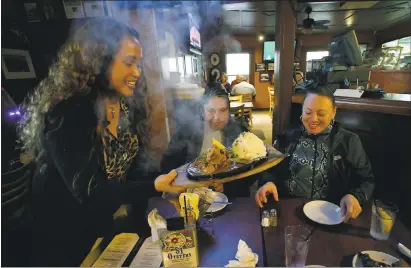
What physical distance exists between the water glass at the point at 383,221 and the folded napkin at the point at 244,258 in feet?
1.85

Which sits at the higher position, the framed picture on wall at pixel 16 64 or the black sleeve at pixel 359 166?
the framed picture on wall at pixel 16 64

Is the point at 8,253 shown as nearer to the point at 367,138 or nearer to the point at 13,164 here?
the point at 13,164

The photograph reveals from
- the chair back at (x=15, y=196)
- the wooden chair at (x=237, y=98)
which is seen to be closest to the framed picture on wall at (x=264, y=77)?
the wooden chair at (x=237, y=98)

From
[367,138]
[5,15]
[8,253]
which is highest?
[5,15]

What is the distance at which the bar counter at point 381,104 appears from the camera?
144cm

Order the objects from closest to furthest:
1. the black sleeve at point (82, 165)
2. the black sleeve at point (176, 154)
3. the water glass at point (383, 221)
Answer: the water glass at point (383, 221) → the black sleeve at point (82, 165) → the black sleeve at point (176, 154)

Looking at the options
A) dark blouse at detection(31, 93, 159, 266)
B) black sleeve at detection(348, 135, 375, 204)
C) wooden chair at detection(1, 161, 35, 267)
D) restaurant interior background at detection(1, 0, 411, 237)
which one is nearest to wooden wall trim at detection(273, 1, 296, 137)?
restaurant interior background at detection(1, 0, 411, 237)

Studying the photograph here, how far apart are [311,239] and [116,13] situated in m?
1.87

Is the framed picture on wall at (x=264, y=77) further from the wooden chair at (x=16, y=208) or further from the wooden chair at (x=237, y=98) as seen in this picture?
the wooden chair at (x=16, y=208)

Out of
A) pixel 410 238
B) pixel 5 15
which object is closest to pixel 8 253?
pixel 5 15

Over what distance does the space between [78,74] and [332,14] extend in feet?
15.4

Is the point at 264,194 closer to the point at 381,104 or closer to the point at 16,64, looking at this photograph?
the point at 381,104

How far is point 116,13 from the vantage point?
1.58 m

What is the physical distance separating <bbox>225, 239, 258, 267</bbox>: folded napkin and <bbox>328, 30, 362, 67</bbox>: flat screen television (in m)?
2.15
